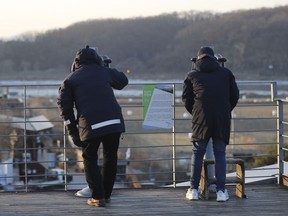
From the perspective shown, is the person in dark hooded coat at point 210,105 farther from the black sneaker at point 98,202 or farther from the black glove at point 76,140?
the black glove at point 76,140

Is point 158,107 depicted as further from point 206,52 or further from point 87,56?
point 87,56

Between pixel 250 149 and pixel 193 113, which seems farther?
pixel 250 149

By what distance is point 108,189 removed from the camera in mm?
5770

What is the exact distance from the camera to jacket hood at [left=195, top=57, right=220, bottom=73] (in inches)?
223

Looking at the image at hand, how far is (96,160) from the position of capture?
217 inches

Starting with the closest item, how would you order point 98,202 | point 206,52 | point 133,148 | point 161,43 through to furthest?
point 98,202 < point 206,52 < point 133,148 < point 161,43

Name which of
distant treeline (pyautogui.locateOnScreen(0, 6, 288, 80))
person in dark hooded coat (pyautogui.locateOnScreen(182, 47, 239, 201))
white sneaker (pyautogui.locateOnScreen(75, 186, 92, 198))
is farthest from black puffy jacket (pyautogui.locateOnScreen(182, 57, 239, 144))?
distant treeline (pyautogui.locateOnScreen(0, 6, 288, 80))

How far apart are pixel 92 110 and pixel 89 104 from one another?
0.06 m

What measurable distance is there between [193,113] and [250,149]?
74.1 ft

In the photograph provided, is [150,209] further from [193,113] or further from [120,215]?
[193,113]

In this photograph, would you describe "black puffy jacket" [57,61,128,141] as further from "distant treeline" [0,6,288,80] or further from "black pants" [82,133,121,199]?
"distant treeline" [0,6,288,80]

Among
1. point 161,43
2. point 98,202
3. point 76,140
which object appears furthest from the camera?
point 161,43

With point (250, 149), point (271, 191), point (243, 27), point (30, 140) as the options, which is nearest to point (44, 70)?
point (243, 27)

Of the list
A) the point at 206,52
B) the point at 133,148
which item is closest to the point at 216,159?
the point at 206,52
